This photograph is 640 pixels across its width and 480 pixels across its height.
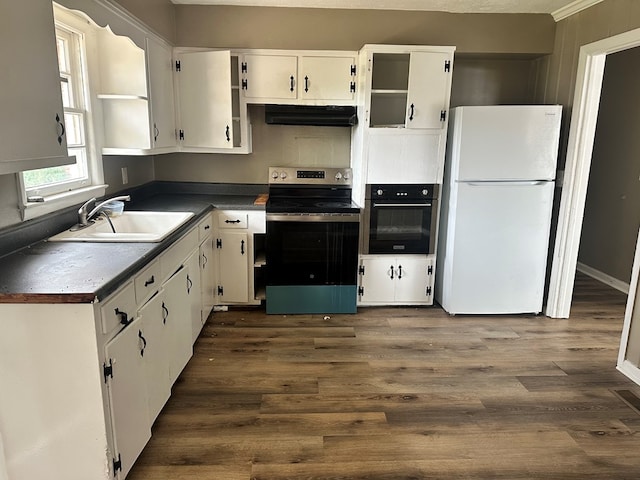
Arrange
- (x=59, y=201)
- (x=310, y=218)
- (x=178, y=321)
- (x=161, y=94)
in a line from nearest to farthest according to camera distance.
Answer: (x=59, y=201)
(x=178, y=321)
(x=161, y=94)
(x=310, y=218)

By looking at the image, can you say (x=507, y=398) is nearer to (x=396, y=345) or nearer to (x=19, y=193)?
(x=396, y=345)

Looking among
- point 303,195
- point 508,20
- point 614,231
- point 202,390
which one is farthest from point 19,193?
point 614,231

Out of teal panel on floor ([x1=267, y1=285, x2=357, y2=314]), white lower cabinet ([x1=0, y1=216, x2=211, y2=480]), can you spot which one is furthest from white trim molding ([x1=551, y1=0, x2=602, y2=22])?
white lower cabinet ([x1=0, y1=216, x2=211, y2=480])

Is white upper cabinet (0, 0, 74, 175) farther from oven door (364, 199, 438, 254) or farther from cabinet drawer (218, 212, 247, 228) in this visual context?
oven door (364, 199, 438, 254)

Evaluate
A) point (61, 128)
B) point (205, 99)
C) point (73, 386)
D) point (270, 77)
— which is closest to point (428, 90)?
point (270, 77)

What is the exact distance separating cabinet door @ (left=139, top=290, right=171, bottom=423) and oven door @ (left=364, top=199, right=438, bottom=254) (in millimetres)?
1850

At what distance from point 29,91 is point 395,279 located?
9.21 feet

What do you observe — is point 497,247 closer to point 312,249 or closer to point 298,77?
point 312,249

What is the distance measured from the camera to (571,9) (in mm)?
3324

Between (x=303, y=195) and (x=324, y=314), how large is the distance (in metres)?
1.06

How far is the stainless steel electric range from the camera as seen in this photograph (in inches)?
134

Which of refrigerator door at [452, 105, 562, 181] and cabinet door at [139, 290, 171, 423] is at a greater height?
refrigerator door at [452, 105, 562, 181]

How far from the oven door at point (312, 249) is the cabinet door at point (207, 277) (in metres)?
0.43

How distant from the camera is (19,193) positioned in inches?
78.7
